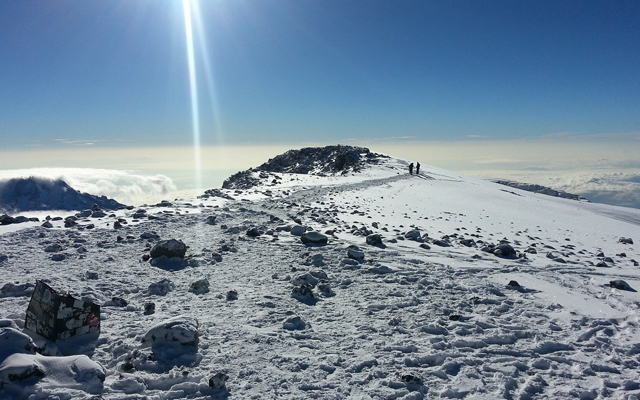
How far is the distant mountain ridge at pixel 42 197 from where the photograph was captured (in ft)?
537

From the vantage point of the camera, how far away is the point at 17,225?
11461mm

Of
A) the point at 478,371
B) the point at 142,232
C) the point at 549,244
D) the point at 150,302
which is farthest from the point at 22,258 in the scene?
the point at 549,244

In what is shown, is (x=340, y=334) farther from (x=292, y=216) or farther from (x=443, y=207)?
(x=443, y=207)

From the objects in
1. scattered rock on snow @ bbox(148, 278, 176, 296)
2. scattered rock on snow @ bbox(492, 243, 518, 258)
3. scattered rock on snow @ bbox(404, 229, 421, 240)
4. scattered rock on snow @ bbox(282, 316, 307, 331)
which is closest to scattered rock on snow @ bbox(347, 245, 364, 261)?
scattered rock on snow @ bbox(404, 229, 421, 240)

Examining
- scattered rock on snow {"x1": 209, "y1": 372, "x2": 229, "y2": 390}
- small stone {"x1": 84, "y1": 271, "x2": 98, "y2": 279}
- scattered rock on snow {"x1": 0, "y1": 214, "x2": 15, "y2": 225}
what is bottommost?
scattered rock on snow {"x1": 209, "y1": 372, "x2": 229, "y2": 390}

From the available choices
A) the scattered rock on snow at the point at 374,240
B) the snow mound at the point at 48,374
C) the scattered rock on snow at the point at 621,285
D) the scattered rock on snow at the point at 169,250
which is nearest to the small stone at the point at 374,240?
the scattered rock on snow at the point at 374,240

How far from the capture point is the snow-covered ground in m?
4.41

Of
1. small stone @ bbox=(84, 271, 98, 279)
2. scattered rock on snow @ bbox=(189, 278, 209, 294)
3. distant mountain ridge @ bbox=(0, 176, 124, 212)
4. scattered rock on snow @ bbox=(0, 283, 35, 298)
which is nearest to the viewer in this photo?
scattered rock on snow @ bbox=(0, 283, 35, 298)

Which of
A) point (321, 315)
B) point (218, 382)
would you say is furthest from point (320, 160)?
point (218, 382)

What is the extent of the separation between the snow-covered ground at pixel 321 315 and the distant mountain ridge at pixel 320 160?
42.5 metres

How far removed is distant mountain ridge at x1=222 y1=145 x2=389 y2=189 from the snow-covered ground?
42.5 meters

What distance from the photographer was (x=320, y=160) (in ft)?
224

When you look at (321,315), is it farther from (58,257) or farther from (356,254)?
(58,257)

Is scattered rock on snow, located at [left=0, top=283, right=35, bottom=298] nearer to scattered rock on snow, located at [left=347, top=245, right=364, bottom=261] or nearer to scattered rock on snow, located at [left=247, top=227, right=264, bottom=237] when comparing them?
scattered rock on snow, located at [left=247, top=227, right=264, bottom=237]
